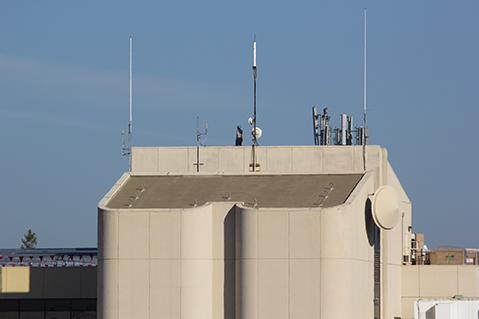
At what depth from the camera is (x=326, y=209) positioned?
42062 mm

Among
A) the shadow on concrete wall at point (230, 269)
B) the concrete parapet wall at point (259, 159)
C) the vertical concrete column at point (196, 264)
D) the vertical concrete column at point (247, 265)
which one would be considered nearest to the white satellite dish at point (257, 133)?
the concrete parapet wall at point (259, 159)

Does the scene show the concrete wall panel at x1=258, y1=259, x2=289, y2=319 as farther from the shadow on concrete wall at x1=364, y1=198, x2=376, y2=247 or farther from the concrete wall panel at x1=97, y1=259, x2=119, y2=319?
the concrete wall panel at x1=97, y1=259, x2=119, y2=319

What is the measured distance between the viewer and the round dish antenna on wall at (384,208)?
45.0 metres

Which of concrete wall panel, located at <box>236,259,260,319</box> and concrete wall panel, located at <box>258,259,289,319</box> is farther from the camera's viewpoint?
concrete wall panel, located at <box>236,259,260,319</box>

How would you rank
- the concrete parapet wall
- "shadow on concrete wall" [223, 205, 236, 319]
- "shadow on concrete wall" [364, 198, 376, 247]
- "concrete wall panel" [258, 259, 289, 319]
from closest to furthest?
"concrete wall panel" [258, 259, 289, 319], "shadow on concrete wall" [223, 205, 236, 319], "shadow on concrete wall" [364, 198, 376, 247], the concrete parapet wall

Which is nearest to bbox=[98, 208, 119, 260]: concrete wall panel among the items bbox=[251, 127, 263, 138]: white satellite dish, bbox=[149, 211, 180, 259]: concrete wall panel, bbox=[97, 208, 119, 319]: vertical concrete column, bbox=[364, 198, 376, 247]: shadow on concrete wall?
bbox=[97, 208, 119, 319]: vertical concrete column

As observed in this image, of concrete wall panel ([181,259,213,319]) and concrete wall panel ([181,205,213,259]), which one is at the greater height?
concrete wall panel ([181,205,213,259])

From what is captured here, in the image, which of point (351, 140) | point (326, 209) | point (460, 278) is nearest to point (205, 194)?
point (326, 209)

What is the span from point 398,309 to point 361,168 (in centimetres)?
868

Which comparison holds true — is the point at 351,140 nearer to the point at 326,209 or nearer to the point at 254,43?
the point at 254,43

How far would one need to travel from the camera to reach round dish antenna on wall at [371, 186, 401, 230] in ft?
148

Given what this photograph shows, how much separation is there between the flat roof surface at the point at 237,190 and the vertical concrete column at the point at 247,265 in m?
1.89

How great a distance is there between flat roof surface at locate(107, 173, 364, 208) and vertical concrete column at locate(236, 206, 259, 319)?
189 centimetres

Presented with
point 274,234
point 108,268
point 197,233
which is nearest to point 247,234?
point 274,234
